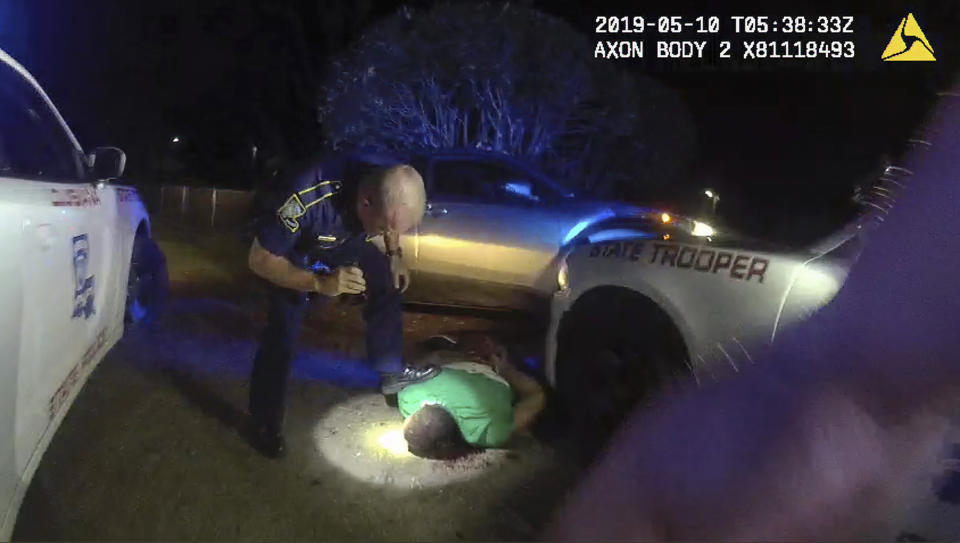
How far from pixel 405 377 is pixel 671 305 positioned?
1457 millimetres

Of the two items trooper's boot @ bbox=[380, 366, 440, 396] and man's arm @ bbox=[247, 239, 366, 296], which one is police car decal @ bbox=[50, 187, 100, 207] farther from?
trooper's boot @ bbox=[380, 366, 440, 396]

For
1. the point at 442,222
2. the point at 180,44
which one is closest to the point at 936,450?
the point at 442,222

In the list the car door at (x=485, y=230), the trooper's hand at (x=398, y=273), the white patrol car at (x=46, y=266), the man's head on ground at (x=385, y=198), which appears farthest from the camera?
the car door at (x=485, y=230)

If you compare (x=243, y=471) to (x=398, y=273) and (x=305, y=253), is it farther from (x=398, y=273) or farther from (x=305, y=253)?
(x=398, y=273)

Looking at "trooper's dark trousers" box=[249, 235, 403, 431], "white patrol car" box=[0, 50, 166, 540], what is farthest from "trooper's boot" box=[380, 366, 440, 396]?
"white patrol car" box=[0, 50, 166, 540]

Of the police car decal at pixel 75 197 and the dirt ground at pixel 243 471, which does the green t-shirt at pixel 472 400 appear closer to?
the dirt ground at pixel 243 471

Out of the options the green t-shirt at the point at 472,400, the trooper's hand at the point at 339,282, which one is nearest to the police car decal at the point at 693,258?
the green t-shirt at the point at 472,400

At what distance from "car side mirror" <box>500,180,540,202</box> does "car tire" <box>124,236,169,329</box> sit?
9.16 feet

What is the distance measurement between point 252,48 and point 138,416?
43.7 feet

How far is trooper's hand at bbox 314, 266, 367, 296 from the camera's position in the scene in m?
3.99

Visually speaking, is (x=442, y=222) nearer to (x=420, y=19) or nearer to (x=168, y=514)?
(x=168, y=514)

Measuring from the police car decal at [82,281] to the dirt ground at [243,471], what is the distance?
0.74 meters

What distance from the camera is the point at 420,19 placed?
12.6 m

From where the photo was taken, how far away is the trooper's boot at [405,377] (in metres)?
4.59
